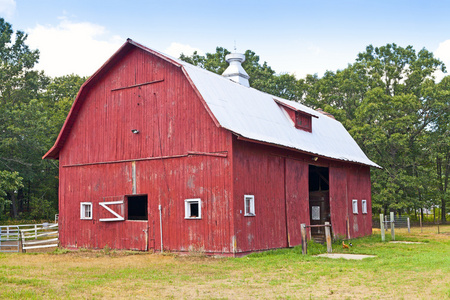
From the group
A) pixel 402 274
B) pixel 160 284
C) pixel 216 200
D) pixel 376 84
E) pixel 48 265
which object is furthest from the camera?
pixel 376 84

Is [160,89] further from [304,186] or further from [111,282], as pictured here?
[111,282]

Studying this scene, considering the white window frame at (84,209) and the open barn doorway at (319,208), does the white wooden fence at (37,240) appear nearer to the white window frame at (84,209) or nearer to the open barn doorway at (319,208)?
the white window frame at (84,209)

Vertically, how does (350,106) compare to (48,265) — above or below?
above

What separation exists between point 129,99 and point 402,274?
11.4 meters

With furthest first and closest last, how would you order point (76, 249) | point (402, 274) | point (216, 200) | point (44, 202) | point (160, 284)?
1. point (44, 202)
2. point (76, 249)
3. point (216, 200)
4. point (402, 274)
5. point (160, 284)

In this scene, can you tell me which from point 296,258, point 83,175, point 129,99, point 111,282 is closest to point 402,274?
point 296,258

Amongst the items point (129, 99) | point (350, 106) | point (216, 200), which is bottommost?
point (216, 200)

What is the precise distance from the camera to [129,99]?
1862cm

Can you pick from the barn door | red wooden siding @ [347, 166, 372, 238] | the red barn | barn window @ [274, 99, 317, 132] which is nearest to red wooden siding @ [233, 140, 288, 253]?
the red barn

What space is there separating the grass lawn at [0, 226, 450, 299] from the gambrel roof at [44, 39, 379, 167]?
427cm

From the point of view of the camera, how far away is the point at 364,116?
1656 inches

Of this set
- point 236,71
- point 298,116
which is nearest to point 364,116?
point 236,71

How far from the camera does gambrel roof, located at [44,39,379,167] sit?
55.1 feet

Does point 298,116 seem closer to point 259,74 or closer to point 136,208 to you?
point 136,208
